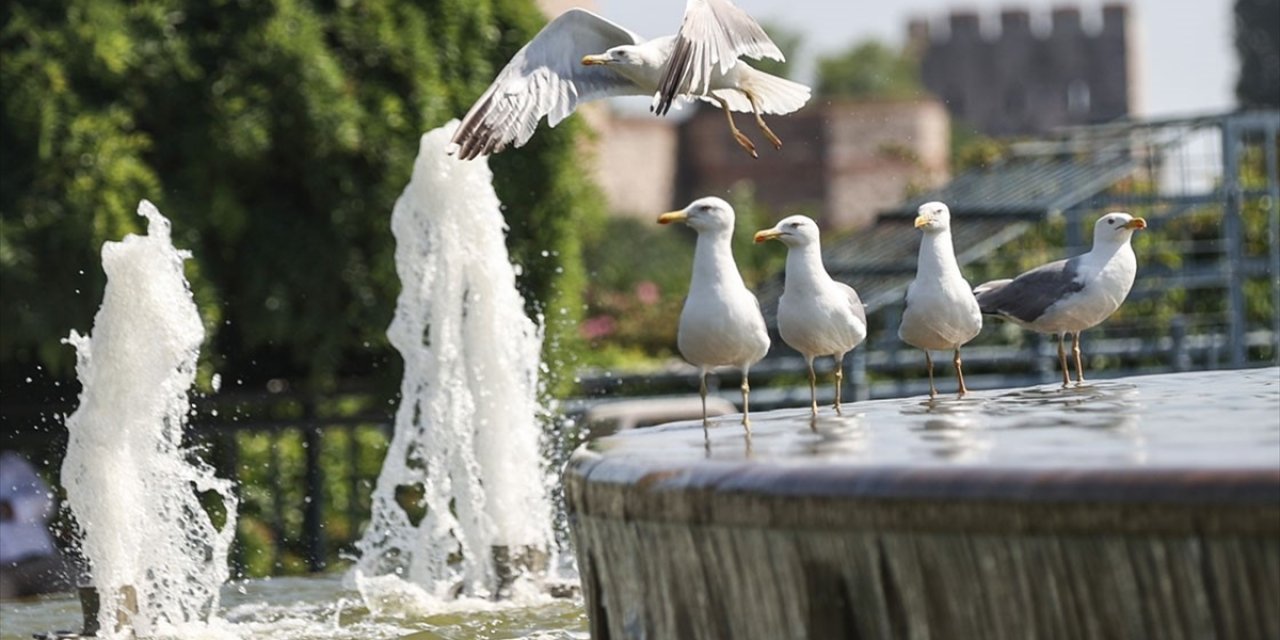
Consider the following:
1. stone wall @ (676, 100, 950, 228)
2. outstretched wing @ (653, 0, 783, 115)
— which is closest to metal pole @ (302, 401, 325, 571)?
outstretched wing @ (653, 0, 783, 115)

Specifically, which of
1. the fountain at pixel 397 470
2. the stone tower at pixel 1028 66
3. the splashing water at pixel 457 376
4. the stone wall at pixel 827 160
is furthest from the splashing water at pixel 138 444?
the stone tower at pixel 1028 66

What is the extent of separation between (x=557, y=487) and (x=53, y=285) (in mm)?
2419

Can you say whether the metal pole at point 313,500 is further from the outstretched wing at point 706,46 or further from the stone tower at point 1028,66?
the stone tower at point 1028,66

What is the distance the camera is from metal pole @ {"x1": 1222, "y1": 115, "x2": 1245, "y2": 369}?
13.5 metres

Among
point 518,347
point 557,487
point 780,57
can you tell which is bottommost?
point 557,487

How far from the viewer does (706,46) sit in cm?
519

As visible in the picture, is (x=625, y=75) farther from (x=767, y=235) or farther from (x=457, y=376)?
(x=457, y=376)

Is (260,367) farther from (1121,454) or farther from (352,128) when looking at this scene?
(1121,454)

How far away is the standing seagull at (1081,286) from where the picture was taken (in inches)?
200

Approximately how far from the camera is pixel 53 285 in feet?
30.2

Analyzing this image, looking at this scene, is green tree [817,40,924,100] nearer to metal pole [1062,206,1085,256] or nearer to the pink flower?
the pink flower

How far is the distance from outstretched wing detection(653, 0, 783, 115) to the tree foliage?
435cm

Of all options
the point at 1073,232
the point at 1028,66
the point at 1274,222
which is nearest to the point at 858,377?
the point at 1073,232

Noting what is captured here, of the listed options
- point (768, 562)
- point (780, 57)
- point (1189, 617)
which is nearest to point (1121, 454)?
point (1189, 617)
